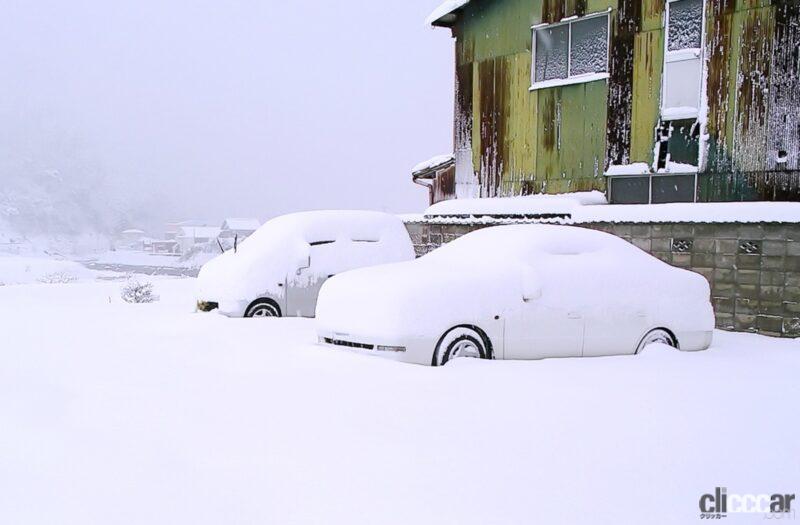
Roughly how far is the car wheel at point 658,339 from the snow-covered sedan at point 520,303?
0.01m

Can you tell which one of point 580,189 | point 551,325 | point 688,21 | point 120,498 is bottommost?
point 120,498

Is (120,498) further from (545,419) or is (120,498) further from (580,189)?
(580,189)

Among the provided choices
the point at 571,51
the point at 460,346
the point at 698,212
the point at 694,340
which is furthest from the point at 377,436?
the point at 571,51

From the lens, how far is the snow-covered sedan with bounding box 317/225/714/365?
582cm

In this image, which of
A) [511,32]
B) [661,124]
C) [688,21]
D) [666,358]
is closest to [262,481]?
[666,358]

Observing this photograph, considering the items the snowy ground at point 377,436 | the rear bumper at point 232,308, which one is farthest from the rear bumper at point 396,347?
the rear bumper at point 232,308

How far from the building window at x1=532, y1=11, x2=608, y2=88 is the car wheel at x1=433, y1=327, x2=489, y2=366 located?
755 centimetres

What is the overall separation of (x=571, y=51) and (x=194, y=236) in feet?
238

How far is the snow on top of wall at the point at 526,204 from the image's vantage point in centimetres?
1120

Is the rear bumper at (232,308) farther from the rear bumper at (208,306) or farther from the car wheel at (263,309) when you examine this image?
the rear bumper at (208,306)

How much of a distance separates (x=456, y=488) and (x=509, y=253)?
3621 mm

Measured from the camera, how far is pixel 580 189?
1184cm

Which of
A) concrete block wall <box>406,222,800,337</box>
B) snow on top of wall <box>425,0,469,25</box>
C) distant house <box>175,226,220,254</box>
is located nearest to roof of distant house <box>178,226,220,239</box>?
distant house <box>175,226,220,254</box>

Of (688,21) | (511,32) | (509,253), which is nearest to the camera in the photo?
(509,253)
